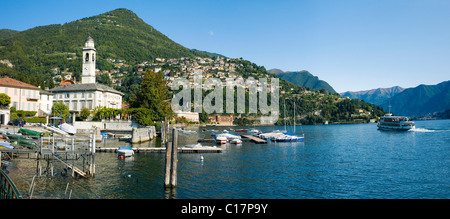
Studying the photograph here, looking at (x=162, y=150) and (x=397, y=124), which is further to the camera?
(x=397, y=124)

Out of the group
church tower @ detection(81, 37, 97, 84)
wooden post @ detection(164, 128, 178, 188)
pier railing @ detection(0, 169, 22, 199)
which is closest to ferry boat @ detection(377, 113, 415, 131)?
wooden post @ detection(164, 128, 178, 188)

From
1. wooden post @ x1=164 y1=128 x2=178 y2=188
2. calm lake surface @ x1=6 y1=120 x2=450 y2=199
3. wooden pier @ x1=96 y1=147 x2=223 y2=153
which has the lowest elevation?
calm lake surface @ x1=6 y1=120 x2=450 y2=199

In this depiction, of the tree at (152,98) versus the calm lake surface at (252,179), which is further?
the tree at (152,98)

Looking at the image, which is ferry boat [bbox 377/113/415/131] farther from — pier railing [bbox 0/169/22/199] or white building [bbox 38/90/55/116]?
pier railing [bbox 0/169/22/199]

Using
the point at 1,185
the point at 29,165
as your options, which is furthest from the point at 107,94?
the point at 1,185

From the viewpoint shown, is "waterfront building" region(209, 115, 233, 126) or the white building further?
"waterfront building" region(209, 115, 233, 126)

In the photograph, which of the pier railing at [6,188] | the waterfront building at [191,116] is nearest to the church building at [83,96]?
the pier railing at [6,188]

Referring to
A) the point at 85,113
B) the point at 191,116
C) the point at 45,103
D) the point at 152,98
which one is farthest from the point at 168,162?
the point at 191,116

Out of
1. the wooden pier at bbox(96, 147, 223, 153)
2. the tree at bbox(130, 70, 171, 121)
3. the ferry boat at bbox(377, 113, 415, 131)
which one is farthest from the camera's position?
the ferry boat at bbox(377, 113, 415, 131)

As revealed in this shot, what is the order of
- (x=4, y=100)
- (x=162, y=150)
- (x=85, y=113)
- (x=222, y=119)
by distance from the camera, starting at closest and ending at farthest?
(x=162, y=150) < (x=4, y=100) < (x=85, y=113) < (x=222, y=119)

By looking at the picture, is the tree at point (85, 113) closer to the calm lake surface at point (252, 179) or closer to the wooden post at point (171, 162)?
the calm lake surface at point (252, 179)

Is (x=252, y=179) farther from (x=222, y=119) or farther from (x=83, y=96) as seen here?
(x=222, y=119)

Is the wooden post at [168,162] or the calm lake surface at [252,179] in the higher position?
the wooden post at [168,162]
